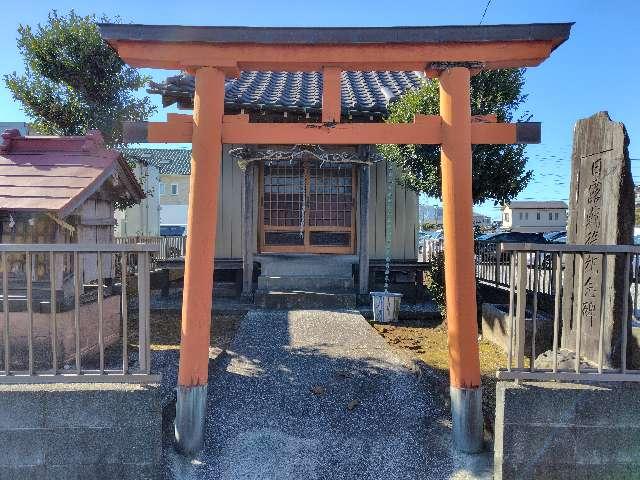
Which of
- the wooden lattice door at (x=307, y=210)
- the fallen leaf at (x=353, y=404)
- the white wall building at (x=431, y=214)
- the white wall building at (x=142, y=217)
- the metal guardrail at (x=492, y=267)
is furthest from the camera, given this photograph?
the white wall building at (x=431, y=214)

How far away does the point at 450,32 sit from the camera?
356 centimetres

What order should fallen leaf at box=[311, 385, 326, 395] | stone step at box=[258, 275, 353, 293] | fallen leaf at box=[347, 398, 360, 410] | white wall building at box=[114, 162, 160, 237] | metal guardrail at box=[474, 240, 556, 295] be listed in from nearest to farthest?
fallen leaf at box=[347, 398, 360, 410] < fallen leaf at box=[311, 385, 326, 395] < metal guardrail at box=[474, 240, 556, 295] < stone step at box=[258, 275, 353, 293] < white wall building at box=[114, 162, 160, 237]

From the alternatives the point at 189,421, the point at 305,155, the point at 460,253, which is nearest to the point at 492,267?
the point at 305,155

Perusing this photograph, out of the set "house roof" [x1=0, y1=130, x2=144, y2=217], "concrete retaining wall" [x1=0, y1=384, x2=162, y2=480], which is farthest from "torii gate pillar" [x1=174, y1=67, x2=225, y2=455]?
"house roof" [x1=0, y1=130, x2=144, y2=217]

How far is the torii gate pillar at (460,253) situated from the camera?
353cm

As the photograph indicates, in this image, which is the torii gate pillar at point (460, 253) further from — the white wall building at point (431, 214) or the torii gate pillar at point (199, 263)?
the white wall building at point (431, 214)

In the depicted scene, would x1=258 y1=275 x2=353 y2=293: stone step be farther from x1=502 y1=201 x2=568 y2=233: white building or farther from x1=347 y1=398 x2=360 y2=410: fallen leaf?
x1=502 y1=201 x2=568 y2=233: white building

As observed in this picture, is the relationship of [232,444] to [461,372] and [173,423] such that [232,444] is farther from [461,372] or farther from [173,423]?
[461,372]

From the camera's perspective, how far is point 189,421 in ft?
11.4

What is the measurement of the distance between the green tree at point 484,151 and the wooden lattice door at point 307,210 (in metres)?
2.39

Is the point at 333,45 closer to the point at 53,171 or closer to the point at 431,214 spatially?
the point at 53,171

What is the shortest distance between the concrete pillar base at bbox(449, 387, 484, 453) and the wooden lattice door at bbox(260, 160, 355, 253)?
231 inches

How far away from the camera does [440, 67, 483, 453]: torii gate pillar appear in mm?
3529

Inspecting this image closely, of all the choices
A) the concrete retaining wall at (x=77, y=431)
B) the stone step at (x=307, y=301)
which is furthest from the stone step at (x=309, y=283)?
the concrete retaining wall at (x=77, y=431)
